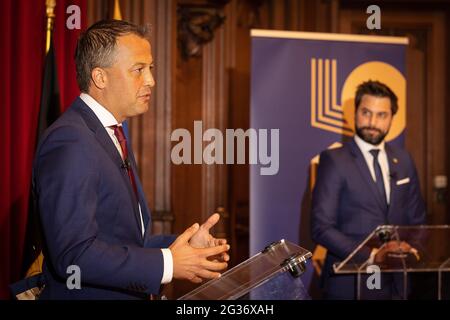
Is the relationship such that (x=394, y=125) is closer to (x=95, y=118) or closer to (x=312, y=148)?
(x=312, y=148)

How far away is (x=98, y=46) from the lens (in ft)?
6.22

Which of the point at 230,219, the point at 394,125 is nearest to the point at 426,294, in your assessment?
the point at 394,125

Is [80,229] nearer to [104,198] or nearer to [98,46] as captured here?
[104,198]

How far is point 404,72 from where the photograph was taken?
4344 mm

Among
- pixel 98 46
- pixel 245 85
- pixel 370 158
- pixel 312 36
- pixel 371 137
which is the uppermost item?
pixel 312 36

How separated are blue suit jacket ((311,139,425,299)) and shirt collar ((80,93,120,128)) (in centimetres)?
169

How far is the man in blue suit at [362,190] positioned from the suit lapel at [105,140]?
165 centimetres

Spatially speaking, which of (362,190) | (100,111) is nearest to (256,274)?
(100,111)

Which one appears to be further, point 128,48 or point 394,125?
point 394,125

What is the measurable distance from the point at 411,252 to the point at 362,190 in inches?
26.3

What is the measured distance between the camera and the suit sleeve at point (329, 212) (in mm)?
3258

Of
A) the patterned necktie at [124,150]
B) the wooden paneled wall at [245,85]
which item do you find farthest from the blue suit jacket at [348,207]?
the patterned necktie at [124,150]

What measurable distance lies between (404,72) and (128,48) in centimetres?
286

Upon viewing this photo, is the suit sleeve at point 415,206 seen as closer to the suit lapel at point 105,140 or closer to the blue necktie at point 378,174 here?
the blue necktie at point 378,174
